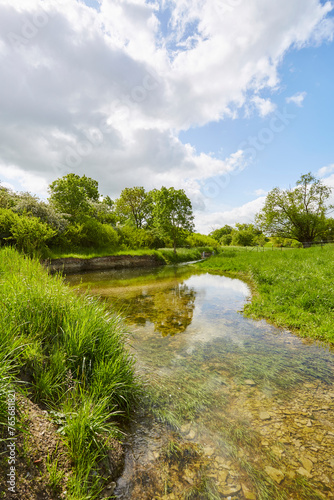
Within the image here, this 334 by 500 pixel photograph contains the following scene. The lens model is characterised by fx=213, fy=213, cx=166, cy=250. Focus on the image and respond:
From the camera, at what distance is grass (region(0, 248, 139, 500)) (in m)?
2.15

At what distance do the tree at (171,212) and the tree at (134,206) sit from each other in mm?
9649

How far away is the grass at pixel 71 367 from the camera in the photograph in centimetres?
215

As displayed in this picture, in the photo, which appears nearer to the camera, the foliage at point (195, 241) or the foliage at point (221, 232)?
the foliage at point (195, 241)

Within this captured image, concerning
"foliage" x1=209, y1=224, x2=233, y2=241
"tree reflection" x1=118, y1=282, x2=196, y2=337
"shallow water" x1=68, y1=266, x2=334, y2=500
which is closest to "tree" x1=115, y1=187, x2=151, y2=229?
"tree reflection" x1=118, y1=282, x2=196, y2=337

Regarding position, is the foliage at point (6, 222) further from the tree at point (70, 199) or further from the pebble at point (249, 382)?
the pebble at point (249, 382)

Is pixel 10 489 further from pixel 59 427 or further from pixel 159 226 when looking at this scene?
pixel 159 226

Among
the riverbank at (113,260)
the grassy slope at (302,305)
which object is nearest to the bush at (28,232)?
the riverbank at (113,260)

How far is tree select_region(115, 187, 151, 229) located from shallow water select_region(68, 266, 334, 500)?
37.1 metres

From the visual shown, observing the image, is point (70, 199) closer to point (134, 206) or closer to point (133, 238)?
point (133, 238)

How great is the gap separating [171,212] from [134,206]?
12363 millimetres

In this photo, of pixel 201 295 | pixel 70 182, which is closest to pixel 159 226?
pixel 70 182

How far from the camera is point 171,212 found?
1254 inches

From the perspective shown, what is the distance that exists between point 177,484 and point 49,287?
382 centimetres

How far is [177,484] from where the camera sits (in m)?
2.21
